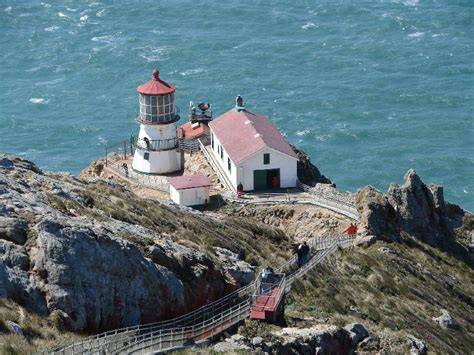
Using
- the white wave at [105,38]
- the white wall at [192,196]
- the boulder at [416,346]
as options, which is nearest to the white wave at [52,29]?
the white wave at [105,38]

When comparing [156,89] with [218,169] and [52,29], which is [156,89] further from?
[52,29]

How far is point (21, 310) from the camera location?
87.8ft

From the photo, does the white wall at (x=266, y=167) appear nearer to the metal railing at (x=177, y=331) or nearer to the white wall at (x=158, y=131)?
the white wall at (x=158, y=131)

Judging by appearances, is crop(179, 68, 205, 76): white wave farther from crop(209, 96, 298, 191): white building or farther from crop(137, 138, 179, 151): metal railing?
crop(209, 96, 298, 191): white building

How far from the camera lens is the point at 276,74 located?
4776 inches

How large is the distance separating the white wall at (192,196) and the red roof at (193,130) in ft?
35.8

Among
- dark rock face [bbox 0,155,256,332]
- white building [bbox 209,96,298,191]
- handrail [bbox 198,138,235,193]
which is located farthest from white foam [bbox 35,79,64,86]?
dark rock face [bbox 0,155,256,332]

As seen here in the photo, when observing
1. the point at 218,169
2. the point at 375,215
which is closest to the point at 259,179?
the point at 218,169

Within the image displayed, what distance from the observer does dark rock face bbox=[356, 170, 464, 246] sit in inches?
2029

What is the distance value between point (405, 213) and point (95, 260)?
28.1 meters

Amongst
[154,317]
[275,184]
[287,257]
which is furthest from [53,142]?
[154,317]

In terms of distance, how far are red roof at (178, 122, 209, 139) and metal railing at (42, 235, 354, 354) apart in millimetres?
38211

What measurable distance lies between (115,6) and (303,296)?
383 feet

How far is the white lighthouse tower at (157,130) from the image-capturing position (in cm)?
6881
